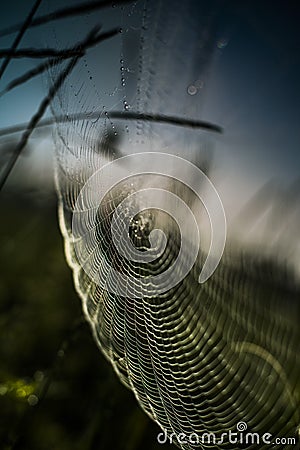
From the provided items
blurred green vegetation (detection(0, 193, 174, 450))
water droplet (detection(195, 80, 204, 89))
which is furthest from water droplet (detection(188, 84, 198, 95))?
blurred green vegetation (detection(0, 193, 174, 450))

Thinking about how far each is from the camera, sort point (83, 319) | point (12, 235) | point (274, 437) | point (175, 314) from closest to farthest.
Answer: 1. point (274, 437)
2. point (83, 319)
3. point (175, 314)
4. point (12, 235)

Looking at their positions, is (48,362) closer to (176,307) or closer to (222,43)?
(176,307)

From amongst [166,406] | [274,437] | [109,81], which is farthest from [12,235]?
[274,437]

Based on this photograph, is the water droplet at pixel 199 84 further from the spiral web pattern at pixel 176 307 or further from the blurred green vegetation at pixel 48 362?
the blurred green vegetation at pixel 48 362

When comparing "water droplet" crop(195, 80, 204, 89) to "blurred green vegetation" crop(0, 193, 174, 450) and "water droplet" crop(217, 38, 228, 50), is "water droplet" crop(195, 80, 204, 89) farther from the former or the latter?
"blurred green vegetation" crop(0, 193, 174, 450)

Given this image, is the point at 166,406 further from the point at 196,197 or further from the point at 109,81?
the point at 109,81

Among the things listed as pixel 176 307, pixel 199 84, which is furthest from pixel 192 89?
pixel 176 307
